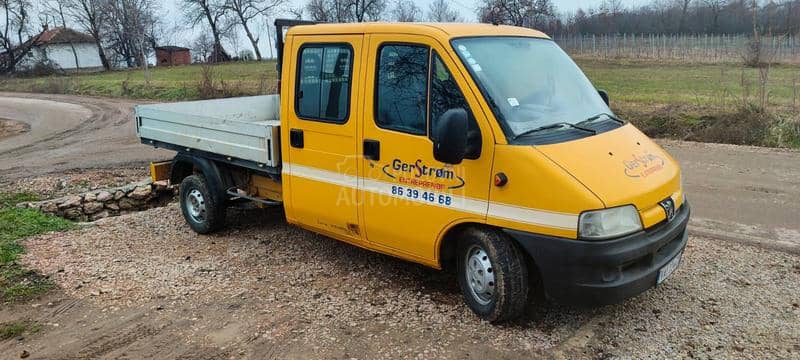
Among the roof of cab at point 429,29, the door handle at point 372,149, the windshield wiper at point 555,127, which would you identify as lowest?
the door handle at point 372,149

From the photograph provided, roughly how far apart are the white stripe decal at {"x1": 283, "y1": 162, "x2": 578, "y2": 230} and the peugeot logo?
2.67 feet

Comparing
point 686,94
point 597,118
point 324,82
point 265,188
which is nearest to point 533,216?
Result: point 597,118

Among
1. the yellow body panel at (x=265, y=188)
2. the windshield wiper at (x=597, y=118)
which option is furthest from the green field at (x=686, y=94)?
the yellow body panel at (x=265, y=188)

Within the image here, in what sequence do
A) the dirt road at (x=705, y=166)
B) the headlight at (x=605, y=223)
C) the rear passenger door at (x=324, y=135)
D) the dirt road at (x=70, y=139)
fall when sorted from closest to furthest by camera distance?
the headlight at (x=605, y=223) → the rear passenger door at (x=324, y=135) → the dirt road at (x=705, y=166) → the dirt road at (x=70, y=139)

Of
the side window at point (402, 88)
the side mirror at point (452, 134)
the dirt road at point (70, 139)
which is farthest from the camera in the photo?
the dirt road at point (70, 139)

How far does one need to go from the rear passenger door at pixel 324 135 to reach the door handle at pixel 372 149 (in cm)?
14

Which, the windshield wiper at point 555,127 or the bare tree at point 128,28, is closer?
the windshield wiper at point 555,127

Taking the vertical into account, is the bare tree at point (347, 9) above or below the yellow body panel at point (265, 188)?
above

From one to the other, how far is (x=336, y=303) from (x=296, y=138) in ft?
4.91

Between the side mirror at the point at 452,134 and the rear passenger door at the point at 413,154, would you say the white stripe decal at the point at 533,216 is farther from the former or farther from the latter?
the side mirror at the point at 452,134

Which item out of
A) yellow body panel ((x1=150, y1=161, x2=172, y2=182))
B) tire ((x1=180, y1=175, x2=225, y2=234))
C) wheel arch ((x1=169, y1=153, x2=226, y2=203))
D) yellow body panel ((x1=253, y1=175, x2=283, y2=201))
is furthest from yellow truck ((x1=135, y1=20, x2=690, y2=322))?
yellow body panel ((x1=150, y1=161, x2=172, y2=182))

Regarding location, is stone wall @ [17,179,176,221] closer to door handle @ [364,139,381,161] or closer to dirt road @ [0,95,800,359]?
dirt road @ [0,95,800,359]

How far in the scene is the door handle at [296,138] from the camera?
5.40m

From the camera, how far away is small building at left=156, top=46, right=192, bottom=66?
6719 centimetres
